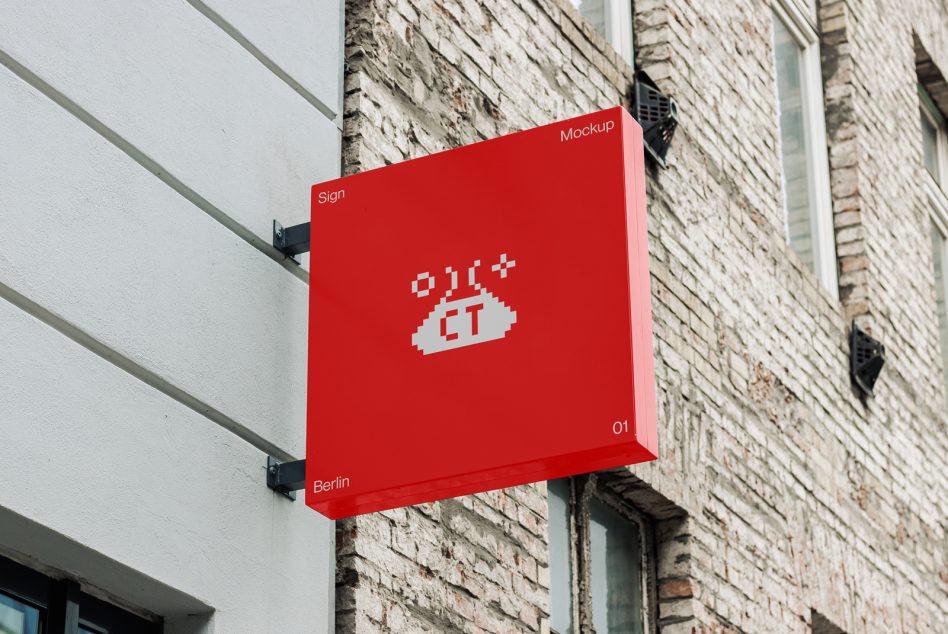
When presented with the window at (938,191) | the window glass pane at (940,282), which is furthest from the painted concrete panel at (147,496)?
the window glass pane at (940,282)

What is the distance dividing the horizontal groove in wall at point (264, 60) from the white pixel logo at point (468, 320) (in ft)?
3.59

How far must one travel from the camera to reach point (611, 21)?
7.49 meters

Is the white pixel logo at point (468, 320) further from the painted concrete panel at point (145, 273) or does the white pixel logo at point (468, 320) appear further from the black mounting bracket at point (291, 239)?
the black mounting bracket at point (291, 239)

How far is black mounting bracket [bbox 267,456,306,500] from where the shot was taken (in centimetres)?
438

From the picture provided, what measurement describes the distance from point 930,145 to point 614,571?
6.57 meters

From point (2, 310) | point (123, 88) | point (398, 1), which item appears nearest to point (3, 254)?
point (2, 310)

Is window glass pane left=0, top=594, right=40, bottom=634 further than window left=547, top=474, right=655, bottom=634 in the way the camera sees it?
No

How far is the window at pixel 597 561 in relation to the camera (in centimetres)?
614

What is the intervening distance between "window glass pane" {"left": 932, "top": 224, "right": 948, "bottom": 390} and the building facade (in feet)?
6.13

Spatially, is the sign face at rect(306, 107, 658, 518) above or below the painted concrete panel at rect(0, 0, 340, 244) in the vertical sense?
below

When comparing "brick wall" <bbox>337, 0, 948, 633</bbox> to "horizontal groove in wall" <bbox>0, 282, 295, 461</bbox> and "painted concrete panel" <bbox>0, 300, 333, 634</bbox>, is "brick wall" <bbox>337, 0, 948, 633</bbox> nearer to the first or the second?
"painted concrete panel" <bbox>0, 300, 333, 634</bbox>

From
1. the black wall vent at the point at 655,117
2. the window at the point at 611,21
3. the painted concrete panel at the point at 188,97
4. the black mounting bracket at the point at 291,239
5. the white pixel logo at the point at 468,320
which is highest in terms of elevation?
the window at the point at 611,21

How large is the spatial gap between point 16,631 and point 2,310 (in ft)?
2.44

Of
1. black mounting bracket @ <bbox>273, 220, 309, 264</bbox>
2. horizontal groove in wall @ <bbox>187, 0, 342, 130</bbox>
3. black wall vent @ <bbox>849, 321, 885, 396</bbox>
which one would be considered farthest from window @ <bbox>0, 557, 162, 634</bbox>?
black wall vent @ <bbox>849, 321, 885, 396</bbox>
